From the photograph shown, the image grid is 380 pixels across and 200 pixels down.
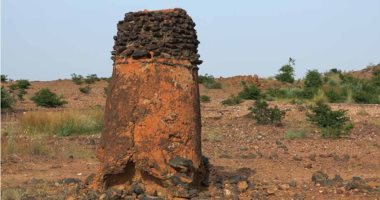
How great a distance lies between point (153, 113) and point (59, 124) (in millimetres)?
8554

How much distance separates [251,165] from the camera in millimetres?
9070

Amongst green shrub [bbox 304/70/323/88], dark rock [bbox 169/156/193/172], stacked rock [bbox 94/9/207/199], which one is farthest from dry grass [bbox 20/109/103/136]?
green shrub [bbox 304/70/323/88]

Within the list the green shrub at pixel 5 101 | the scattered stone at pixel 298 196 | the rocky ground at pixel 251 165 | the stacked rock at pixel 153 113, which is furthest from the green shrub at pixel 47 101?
the scattered stone at pixel 298 196

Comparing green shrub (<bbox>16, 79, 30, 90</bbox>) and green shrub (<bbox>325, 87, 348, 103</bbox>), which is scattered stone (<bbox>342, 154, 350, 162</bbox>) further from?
green shrub (<bbox>16, 79, 30, 90</bbox>)

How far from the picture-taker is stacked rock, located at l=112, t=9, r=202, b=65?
611 cm

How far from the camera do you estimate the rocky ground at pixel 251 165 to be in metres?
6.45

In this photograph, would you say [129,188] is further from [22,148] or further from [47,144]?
[47,144]

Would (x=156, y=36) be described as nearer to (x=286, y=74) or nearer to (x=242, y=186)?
(x=242, y=186)

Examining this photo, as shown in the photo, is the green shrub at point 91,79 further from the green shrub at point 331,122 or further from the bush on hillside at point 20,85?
the green shrub at point 331,122

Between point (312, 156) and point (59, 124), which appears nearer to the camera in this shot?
point (312, 156)

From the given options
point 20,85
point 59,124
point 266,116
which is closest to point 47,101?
point 59,124

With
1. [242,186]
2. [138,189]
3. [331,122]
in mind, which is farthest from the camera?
[331,122]

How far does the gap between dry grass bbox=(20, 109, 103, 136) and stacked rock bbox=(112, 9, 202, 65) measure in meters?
7.83

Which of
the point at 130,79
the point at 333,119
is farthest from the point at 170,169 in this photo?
the point at 333,119
